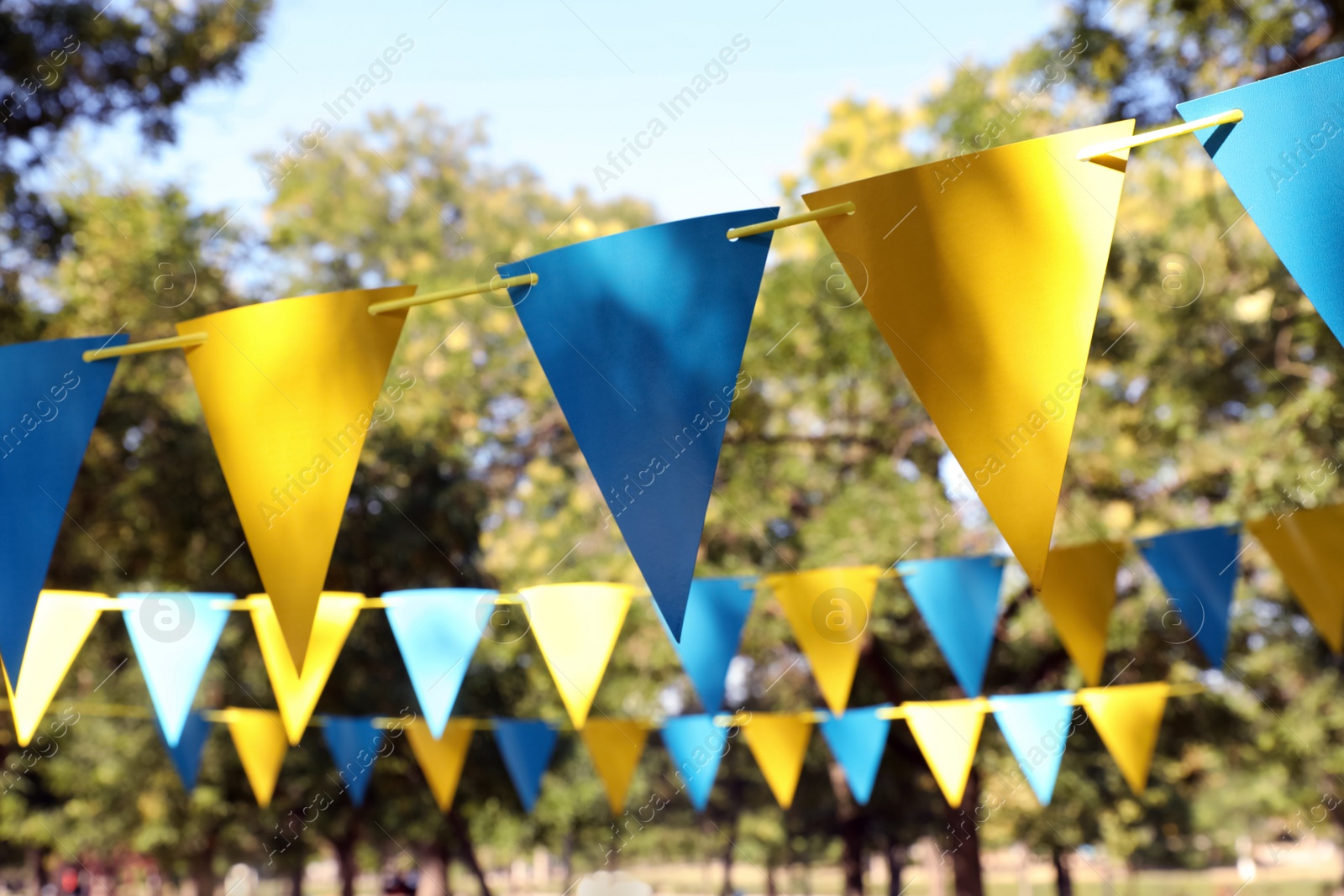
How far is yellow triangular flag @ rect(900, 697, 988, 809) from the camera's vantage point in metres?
6.52

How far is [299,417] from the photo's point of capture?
3053mm

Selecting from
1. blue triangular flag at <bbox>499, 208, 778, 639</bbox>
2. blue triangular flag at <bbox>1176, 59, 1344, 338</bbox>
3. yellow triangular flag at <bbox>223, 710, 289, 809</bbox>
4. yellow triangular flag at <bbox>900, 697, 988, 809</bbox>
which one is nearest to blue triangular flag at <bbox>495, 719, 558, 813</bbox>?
yellow triangular flag at <bbox>223, 710, 289, 809</bbox>

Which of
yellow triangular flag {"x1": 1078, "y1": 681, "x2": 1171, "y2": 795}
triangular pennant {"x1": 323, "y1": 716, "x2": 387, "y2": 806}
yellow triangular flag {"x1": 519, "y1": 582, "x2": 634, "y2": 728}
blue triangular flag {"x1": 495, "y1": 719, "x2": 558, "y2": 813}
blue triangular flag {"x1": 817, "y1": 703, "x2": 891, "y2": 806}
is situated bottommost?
yellow triangular flag {"x1": 1078, "y1": 681, "x2": 1171, "y2": 795}

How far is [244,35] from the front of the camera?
846 centimetres

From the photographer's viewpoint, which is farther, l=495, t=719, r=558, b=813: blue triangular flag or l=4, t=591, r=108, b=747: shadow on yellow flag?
l=495, t=719, r=558, b=813: blue triangular flag

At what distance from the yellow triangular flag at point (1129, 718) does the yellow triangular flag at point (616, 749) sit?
3477mm

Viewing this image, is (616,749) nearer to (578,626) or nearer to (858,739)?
(858,739)

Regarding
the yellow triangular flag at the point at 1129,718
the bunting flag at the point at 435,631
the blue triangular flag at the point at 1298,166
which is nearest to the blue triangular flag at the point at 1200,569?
the yellow triangular flag at the point at 1129,718

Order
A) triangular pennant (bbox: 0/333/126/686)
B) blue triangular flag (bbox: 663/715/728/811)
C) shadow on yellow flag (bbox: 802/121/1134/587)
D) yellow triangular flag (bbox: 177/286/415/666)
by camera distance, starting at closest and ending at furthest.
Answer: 1. shadow on yellow flag (bbox: 802/121/1134/587)
2. yellow triangular flag (bbox: 177/286/415/666)
3. triangular pennant (bbox: 0/333/126/686)
4. blue triangular flag (bbox: 663/715/728/811)

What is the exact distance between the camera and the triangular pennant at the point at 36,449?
3.25 metres

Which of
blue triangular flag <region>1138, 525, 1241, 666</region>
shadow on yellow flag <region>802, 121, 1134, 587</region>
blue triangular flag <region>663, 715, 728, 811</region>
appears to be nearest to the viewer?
shadow on yellow flag <region>802, 121, 1134, 587</region>

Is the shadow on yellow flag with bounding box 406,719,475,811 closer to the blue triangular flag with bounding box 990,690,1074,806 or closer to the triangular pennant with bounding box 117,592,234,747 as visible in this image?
the triangular pennant with bounding box 117,592,234,747

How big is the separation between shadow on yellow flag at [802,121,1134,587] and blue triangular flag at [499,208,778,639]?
12.3 inches

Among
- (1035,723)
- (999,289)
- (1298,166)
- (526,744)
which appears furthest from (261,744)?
(1298,166)
